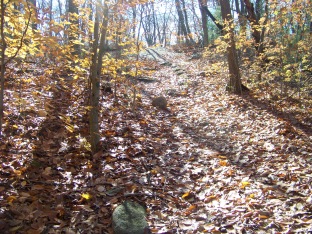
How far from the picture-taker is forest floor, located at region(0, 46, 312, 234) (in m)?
3.19

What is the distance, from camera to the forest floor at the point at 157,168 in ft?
10.5

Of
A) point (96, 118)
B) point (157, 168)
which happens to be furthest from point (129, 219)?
point (96, 118)

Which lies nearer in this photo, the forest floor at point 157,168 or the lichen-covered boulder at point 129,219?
the lichen-covered boulder at point 129,219

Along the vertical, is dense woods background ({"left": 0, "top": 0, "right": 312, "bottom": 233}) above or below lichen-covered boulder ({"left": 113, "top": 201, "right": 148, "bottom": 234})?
above

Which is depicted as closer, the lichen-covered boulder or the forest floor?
the lichen-covered boulder

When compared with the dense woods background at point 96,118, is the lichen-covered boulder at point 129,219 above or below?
below

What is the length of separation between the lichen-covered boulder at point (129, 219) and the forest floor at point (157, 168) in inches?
5.8

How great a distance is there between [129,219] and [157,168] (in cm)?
150

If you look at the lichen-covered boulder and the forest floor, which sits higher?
the forest floor

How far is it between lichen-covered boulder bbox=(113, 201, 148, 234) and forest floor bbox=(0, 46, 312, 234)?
Result: 15cm

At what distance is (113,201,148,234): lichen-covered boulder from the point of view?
3.02 metres

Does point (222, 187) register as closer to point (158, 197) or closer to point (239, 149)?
point (158, 197)

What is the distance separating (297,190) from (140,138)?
2.94m

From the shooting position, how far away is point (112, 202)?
357 centimetres
